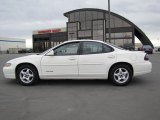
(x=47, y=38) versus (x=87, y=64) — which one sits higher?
(x=47, y=38)

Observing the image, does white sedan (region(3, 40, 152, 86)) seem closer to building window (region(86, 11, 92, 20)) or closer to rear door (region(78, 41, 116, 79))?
A: rear door (region(78, 41, 116, 79))

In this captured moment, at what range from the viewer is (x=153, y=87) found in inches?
256

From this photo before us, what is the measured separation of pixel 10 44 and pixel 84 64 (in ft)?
295

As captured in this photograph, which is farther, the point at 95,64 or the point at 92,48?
the point at 92,48

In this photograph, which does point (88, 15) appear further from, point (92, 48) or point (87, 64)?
point (87, 64)

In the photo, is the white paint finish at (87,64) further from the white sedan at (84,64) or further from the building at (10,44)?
the building at (10,44)

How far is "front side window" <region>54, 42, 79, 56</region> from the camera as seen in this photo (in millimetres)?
7027

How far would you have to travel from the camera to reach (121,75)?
6.83m

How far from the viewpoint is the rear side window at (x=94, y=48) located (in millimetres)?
6984

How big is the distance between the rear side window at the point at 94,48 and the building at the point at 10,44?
253ft

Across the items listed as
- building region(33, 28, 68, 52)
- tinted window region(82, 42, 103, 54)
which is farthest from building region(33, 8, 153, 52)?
tinted window region(82, 42, 103, 54)

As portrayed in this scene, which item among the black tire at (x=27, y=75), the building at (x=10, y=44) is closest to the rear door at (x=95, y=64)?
the black tire at (x=27, y=75)

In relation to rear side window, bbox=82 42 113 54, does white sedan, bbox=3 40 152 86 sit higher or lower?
lower

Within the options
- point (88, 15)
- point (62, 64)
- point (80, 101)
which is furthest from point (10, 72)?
point (88, 15)
